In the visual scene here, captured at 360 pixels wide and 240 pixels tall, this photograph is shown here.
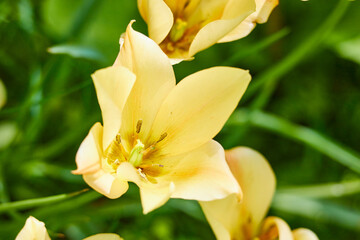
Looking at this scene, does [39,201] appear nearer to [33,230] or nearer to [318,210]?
[33,230]

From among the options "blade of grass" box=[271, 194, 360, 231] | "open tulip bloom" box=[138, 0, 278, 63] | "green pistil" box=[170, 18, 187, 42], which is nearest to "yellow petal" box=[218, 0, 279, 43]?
"open tulip bloom" box=[138, 0, 278, 63]

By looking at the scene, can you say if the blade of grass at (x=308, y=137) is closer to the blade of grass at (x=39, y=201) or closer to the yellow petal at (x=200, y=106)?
the yellow petal at (x=200, y=106)

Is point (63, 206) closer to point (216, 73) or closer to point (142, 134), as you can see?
point (142, 134)

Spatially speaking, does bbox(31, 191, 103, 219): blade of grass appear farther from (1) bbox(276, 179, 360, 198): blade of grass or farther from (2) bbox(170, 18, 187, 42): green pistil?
(1) bbox(276, 179, 360, 198): blade of grass

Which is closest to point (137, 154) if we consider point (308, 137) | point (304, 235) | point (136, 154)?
point (136, 154)

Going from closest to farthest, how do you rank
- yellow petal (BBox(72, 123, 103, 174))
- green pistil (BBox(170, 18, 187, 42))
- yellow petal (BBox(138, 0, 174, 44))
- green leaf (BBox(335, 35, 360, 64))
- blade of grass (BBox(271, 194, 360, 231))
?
yellow petal (BBox(72, 123, 103, 174)) < yellow petal (BBox(138, 0, 174, 44)) < green pistil (BBox(170, 18, 187, 42)) < blade of grass (BBox(271, 194, 360, 231)) < green leaf (BBox(335, 35, 360, 64))

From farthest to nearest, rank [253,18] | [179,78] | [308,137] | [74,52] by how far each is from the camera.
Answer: [179,78] < [308,137] < [74,52] < [253,18]
